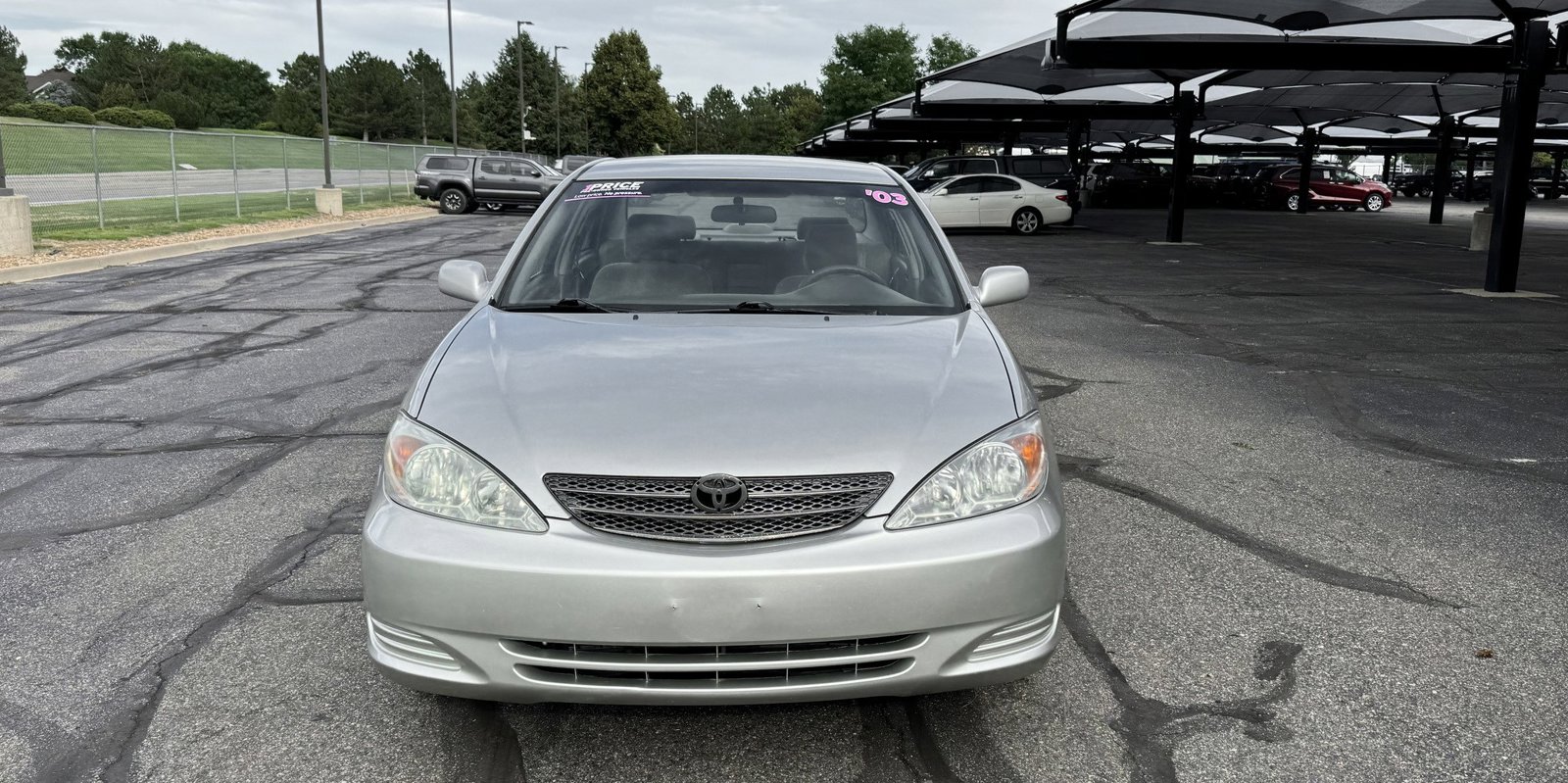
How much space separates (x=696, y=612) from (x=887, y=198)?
243 centimetres

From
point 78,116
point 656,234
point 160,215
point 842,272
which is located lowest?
point 160,215

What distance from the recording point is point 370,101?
359 feet

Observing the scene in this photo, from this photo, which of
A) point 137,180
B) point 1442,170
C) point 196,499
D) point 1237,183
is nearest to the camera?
point 196,499

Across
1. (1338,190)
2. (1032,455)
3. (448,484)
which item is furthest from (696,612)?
(1338,190)

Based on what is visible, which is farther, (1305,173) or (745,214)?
(1305,173)

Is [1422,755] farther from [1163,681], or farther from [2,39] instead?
[2,39]

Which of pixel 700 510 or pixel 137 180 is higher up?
pixel 137 180

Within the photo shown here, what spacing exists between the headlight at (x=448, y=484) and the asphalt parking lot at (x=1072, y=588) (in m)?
0.63

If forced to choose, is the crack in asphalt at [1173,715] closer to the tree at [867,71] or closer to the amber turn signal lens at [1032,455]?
the amber turn signal lens at [1032,455]

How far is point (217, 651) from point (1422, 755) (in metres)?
3.35

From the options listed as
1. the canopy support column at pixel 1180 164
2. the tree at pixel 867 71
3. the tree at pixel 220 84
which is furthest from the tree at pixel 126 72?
the canopy support column at pixel 1180 164

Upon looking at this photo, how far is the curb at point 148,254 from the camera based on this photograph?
1442cm

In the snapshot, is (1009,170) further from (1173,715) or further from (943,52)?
(943,52)

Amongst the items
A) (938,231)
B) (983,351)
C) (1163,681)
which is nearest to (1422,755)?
(1163,681)
